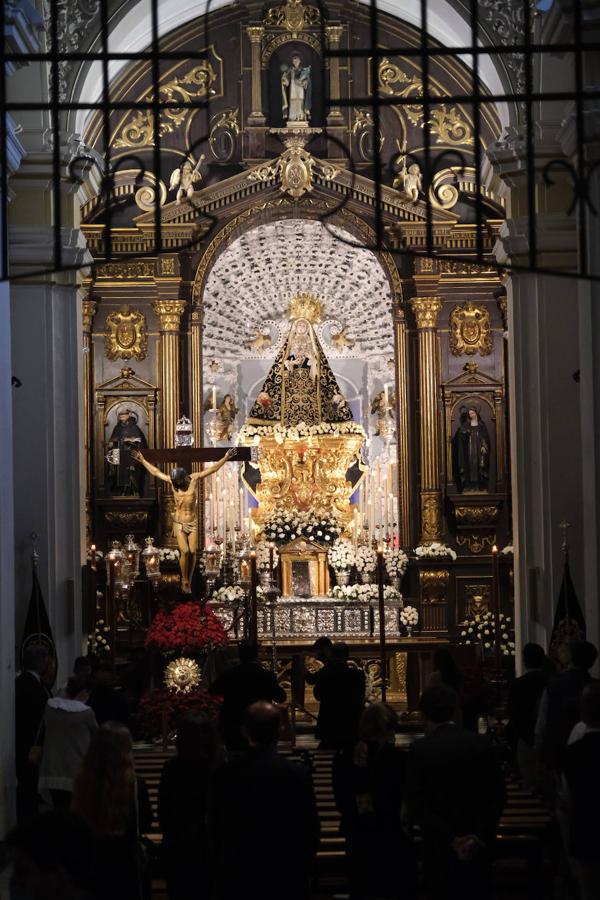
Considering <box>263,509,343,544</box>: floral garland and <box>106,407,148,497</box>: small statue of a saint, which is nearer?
<box>263,509,343,544</box>: floral garland

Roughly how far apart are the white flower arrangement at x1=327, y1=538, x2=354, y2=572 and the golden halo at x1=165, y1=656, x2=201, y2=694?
24.0ft

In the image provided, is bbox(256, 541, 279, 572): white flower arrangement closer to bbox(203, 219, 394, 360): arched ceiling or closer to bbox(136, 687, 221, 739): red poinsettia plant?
bbox(203, 219, 394, 360): arched ceiling

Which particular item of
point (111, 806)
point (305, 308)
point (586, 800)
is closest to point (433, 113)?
point (305, 308)

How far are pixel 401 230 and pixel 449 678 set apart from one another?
45.3ft

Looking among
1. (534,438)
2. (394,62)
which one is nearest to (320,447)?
(394,62)

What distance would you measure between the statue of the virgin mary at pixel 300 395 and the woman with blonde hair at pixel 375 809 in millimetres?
15893

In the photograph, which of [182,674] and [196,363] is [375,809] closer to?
[182,674]

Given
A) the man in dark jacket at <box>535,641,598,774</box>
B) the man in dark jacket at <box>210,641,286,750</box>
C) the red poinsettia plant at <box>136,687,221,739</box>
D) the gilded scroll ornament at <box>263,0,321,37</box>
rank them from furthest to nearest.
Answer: the gilded scroll ornament at <box>263,0,321,37</box> < the red poinsettia plant at <box>136,687,221,739</box> < the man in dark jacket at <box>210,641,286,750</box> < the man in dark jacket at <box>535,641,598,774</box>

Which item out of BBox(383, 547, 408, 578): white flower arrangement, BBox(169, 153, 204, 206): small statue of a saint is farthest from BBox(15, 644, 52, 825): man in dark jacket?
BBox(169, 153, 204, 206): small statue of a saint

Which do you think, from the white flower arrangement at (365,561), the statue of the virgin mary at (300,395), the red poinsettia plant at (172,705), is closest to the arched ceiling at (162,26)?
the statue of the virgin mary at (300,395)

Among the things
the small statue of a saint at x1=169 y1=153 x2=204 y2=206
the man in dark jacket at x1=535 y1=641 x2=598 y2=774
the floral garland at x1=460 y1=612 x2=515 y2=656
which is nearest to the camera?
the man in dark jacket at x1=535 y1=641 x2=598 y2=774

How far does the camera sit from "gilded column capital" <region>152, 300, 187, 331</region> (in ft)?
76.6

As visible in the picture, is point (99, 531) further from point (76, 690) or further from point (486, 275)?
point (76, 690)

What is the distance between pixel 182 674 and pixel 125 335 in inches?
377
